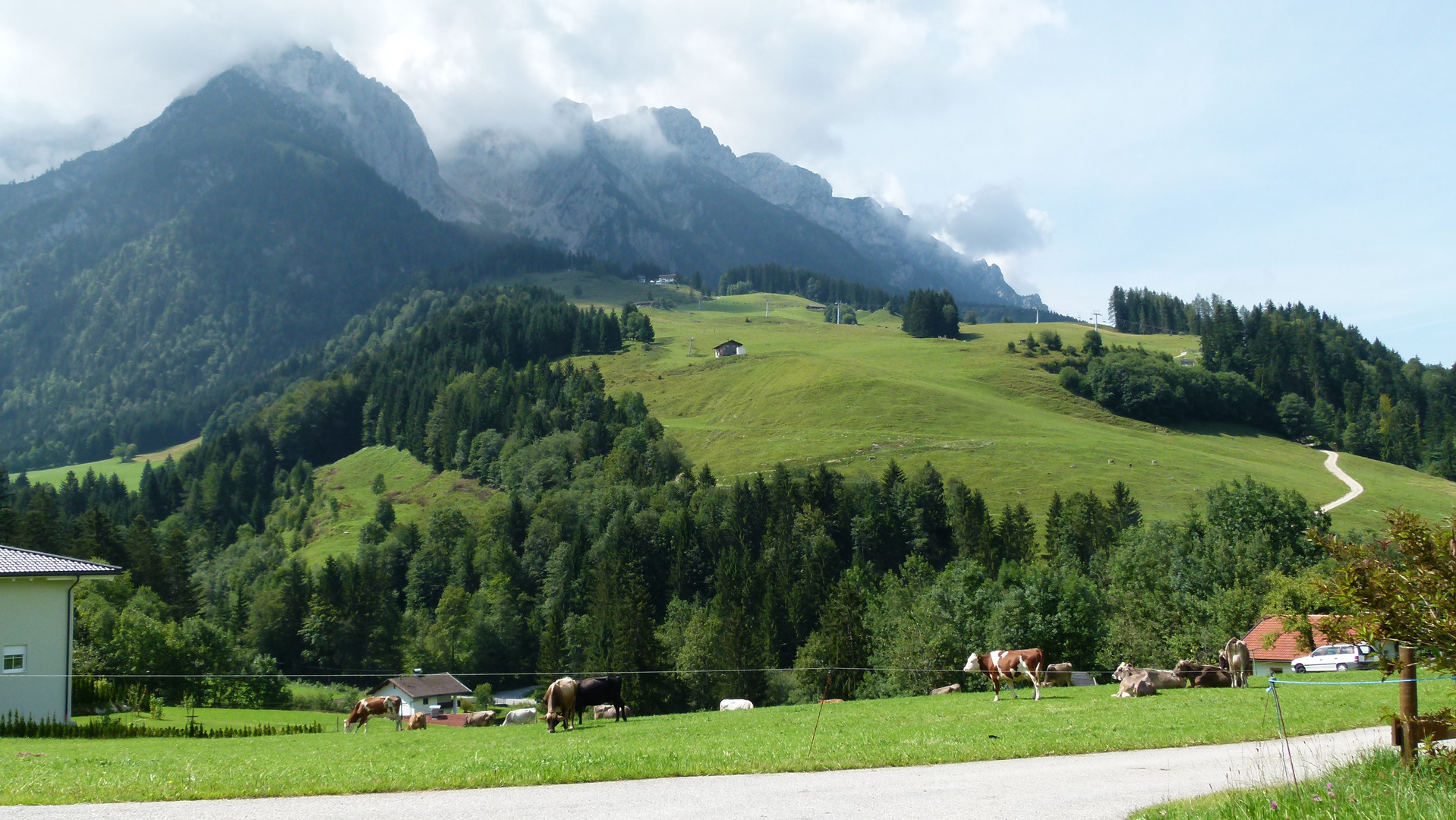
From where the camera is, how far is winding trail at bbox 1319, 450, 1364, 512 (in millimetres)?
117125

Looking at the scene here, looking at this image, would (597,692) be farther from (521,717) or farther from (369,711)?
(521,717)

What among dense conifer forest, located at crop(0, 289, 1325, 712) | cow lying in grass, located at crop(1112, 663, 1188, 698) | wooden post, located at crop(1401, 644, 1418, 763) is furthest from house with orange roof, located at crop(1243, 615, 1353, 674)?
wooden post, located at crop(1401, 644, 1418, 763)

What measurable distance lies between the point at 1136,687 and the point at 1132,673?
168 cm

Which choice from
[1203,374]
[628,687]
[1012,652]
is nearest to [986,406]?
[1203,374]

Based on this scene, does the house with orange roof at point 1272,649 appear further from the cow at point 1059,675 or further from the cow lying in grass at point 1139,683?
the cow lying in grass at point 1139,683

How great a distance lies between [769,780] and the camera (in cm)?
1362

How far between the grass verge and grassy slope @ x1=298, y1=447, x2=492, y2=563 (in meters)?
145

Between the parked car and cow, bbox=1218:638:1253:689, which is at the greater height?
cow, bbox=1218:638:1253:689

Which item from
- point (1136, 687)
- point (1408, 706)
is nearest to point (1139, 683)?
point (1136, 687)

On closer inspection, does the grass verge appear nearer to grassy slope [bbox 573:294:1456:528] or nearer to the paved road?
the paved road

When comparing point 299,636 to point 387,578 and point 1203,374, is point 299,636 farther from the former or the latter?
point 1203,374

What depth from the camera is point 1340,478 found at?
462ft

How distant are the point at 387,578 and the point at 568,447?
46.1m

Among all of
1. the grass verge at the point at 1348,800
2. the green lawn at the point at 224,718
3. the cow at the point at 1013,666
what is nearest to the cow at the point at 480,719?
the green lawn at the point at 224,718
